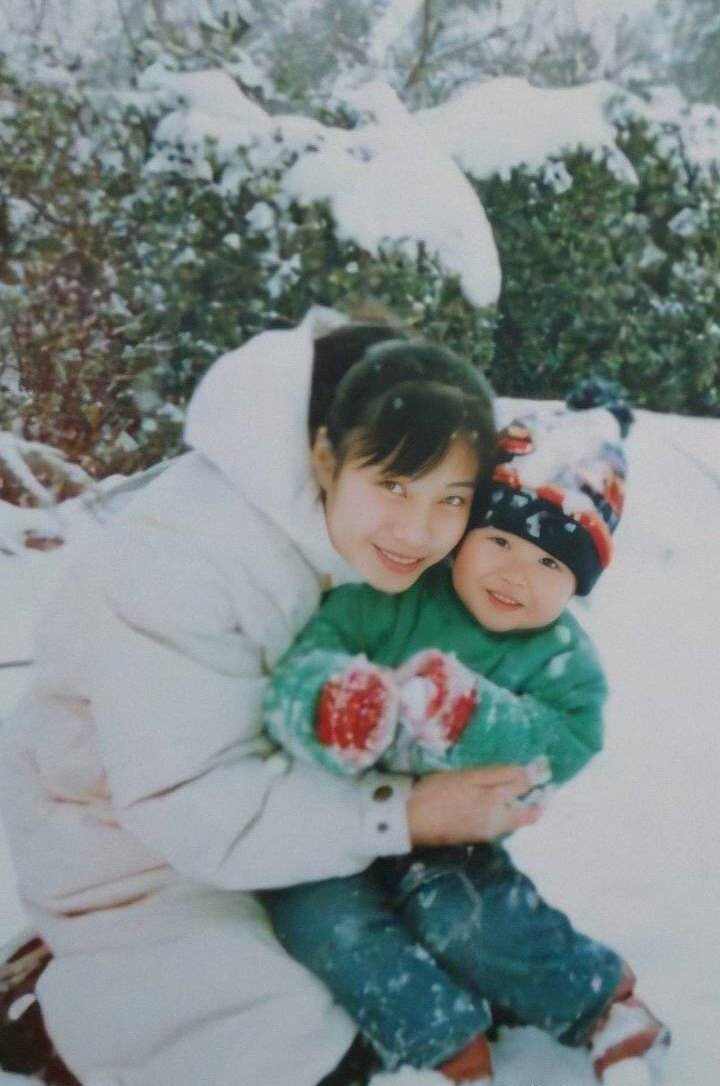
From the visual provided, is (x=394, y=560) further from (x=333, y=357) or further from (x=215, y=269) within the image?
(x=215, y=269)

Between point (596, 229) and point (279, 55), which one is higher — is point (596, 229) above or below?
below

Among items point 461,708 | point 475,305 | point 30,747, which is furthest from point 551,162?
point 30,747

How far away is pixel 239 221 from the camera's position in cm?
114

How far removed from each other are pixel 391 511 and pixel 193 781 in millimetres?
270

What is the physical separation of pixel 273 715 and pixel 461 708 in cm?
15

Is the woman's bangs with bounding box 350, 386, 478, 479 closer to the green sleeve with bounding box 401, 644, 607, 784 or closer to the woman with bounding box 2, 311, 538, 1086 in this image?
the woman with bounding box 2, 311, 538, 1086

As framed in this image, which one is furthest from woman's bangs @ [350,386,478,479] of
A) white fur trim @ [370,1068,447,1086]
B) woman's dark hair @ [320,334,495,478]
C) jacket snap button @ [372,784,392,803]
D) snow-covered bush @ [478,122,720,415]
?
white fur trim @ [370,1068,447,1086]

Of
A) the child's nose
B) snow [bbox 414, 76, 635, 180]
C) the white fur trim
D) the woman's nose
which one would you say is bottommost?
the white fur trim

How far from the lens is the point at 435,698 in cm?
82

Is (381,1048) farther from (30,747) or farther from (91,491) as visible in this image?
(91,491)

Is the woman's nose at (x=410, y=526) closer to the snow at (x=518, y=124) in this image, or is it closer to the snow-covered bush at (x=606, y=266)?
the snow-covered bush at (x=606, y=266)

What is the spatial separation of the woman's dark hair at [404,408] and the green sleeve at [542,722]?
205 mm

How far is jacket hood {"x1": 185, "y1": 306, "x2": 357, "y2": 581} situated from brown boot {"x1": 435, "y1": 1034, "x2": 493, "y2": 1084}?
1.42 ft

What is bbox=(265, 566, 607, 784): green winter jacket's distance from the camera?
85 centimetres
